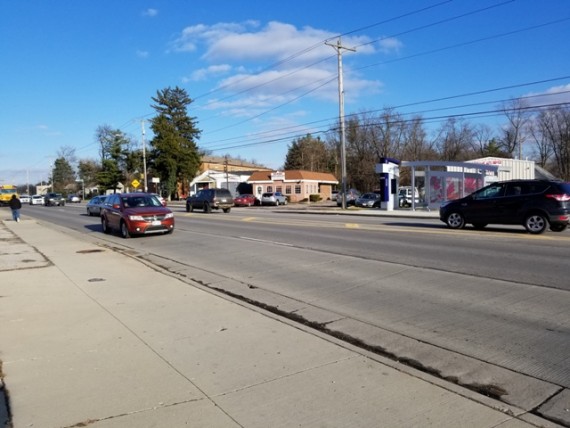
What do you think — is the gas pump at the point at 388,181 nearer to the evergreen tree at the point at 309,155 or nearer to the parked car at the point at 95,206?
the parked car at the point at 95,206

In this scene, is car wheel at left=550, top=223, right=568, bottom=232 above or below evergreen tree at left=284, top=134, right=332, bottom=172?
below

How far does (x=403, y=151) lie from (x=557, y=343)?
78.8 m

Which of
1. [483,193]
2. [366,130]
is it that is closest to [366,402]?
[483,193]

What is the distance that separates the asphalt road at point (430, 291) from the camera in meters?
4.71

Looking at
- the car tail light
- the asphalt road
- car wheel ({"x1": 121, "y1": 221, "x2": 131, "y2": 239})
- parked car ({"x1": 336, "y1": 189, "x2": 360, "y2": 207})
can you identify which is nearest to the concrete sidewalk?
the asphalt road

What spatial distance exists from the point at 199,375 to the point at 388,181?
33033 millimetres

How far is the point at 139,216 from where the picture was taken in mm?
17188

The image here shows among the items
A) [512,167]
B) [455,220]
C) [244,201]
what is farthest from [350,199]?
[455,220]

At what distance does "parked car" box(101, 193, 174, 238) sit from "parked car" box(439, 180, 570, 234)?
1096 centimetres

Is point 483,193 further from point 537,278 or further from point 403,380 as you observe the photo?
point 403,380

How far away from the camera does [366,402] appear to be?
12.3 ft

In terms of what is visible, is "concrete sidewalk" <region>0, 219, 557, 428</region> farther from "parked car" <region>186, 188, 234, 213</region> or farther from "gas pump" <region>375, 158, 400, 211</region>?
"gas pump" <region>375, 158, 400, 211</region>

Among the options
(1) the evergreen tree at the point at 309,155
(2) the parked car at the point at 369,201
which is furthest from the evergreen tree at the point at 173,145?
(2) the parked car at the point at 369,201

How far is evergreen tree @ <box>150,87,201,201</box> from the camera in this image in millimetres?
80000
